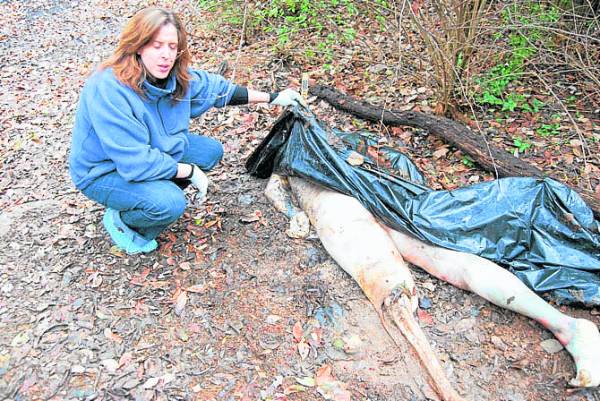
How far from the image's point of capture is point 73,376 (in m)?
2.22

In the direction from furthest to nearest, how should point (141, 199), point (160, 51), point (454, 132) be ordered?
point (454, 132) < point (141, 199) < point (160, 51)

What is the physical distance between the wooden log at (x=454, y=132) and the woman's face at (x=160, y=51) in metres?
1.21

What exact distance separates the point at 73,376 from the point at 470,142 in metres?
2.74

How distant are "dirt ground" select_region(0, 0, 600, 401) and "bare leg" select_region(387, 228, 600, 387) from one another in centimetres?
8

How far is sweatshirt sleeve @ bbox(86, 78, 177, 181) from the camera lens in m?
2.36

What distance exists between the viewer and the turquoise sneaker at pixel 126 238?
2836mm

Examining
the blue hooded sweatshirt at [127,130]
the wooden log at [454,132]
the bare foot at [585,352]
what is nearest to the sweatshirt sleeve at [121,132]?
the blue hooded sweatshirt at [127,130]

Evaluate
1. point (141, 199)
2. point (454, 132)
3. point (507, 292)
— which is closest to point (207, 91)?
point (141, 199)

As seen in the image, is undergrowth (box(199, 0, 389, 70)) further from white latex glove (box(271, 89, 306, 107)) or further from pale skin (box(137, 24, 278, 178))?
pale skin (box(137, 24, 278, 178))

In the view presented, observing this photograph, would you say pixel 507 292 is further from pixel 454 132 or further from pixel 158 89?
pixel 158 89

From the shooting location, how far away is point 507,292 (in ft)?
7.47

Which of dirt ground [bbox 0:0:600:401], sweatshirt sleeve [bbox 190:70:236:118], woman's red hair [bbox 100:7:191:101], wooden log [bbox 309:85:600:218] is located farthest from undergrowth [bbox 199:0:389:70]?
woman's red hair [bbox 100:7:191:101]

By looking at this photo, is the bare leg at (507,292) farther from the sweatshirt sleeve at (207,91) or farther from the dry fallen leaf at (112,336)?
the dry fallen leaf at (112,336)

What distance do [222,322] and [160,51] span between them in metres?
1.42
